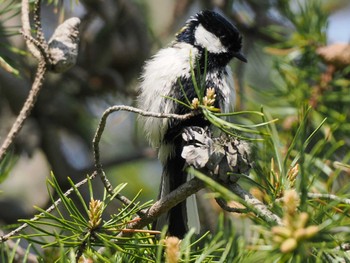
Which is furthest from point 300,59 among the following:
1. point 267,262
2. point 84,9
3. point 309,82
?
point 267,262

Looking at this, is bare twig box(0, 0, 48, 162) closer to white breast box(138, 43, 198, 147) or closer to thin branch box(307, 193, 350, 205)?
white breast box(138, 43, 198, 147)

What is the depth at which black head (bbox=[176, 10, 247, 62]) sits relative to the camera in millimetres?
2076

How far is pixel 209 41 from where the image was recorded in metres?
2.07

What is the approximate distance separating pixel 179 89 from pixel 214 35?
0.37 m

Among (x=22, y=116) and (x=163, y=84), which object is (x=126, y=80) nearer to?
(x=163, y=84)

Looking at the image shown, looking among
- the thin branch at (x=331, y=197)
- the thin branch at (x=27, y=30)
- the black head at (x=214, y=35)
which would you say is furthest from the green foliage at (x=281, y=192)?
the thin branch at (x=27, y=30)

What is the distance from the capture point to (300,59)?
2234mm

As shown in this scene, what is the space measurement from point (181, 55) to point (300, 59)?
20.4 inches

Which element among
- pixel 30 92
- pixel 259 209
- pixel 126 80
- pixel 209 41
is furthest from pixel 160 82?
pixel 126 80

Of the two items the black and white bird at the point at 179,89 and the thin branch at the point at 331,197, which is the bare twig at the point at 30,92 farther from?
the thin branch at the point at 331,197

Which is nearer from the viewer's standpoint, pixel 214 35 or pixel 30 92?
pixel 30 92

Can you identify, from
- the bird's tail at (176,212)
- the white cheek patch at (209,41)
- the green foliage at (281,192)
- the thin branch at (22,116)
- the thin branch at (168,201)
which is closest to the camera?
the green foliage at (281,192)

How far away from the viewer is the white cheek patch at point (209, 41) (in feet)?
6.68

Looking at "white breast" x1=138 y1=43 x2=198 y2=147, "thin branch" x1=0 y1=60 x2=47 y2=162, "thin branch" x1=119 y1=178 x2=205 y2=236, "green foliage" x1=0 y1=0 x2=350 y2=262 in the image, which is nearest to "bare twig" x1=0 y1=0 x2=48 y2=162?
"thin branch" x1=0 y1=60 x2=47 y2=162
